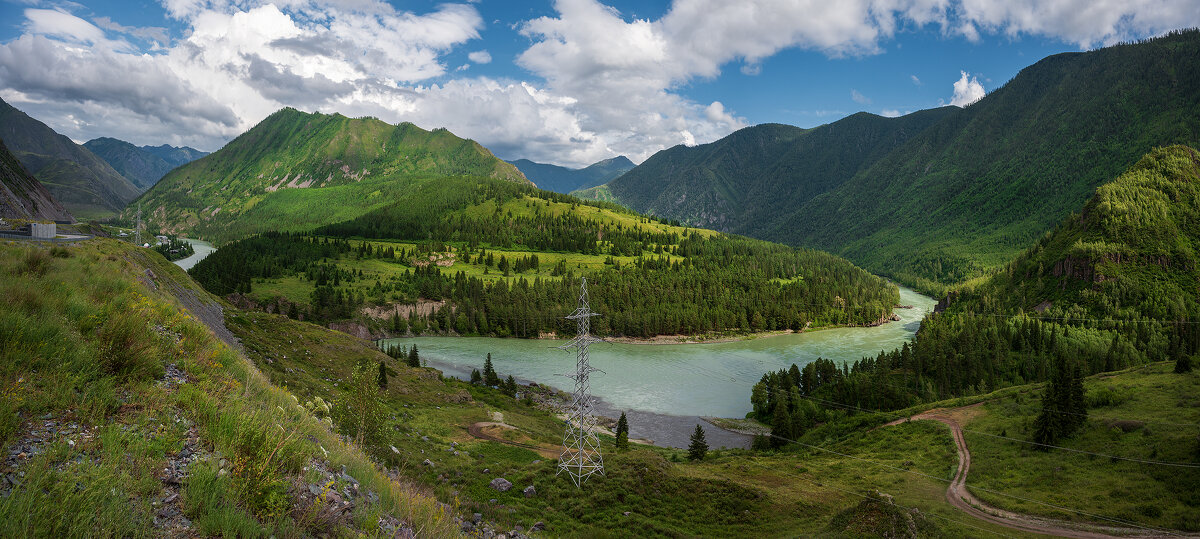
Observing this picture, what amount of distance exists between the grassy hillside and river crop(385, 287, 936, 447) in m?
55.4

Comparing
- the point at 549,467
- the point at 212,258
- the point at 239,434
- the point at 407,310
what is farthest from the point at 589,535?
the point at 212,258

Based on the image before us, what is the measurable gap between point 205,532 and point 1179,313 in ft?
488

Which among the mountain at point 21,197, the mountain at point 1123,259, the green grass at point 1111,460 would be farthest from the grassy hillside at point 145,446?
the mountain at point 1123,259

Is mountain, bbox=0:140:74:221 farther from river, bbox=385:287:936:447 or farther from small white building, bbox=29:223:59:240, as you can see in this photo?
Result: small white building, bbox=29:223:59:240

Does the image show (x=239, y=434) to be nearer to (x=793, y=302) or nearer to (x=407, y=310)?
(x=407, y=310)

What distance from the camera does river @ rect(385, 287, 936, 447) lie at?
7219cm

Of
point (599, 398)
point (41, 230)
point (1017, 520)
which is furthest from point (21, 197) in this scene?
point (1017, 520)

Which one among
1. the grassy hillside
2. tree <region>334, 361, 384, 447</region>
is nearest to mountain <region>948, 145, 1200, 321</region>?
tree <region>334, 361, 384, 447</region>

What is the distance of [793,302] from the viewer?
146 m

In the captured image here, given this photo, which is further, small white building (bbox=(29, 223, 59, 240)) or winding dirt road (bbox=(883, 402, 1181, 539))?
small white building (bbox=(29, 223, 59, 240))

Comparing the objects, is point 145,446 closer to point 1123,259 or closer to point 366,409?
point 366,409

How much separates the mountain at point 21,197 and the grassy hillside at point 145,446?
465 ft

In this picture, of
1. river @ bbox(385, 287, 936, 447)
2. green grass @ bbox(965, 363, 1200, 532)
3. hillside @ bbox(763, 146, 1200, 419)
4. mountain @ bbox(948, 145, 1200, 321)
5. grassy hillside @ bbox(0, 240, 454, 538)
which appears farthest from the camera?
mountain @ bbox(948, 145, 1200, 321)

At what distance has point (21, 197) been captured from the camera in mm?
125562
